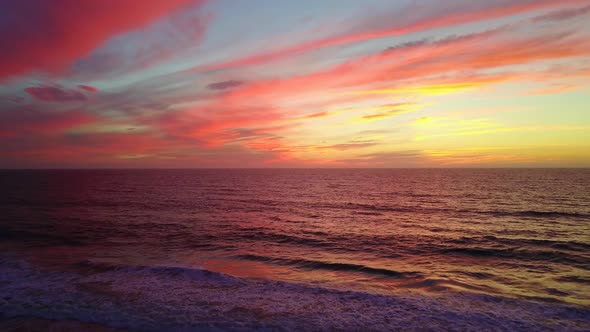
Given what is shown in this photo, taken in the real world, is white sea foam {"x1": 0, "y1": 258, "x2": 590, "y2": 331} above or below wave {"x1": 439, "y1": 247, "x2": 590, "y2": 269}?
above

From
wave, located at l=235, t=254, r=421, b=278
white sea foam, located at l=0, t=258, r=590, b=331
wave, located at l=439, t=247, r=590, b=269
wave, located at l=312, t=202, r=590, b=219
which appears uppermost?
white sea foam, located at l=0, t=258, r=590, b=331

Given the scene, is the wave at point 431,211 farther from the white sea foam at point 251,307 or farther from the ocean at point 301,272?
the white sea foam at point 251,307

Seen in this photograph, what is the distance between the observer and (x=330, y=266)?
1930 cm

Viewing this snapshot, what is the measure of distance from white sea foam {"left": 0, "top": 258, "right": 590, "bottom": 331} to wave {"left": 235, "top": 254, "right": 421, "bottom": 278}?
332 centimetres

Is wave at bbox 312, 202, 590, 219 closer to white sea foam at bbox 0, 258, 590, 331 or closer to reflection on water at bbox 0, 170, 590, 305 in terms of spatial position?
reflection on water at bbox 0, 170, 590, 305

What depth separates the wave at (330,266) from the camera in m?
17.9

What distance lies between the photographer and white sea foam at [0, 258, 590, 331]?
11711 mm

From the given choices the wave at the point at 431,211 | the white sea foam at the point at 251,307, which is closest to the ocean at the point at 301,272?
the white sea foam at the point at 251,307

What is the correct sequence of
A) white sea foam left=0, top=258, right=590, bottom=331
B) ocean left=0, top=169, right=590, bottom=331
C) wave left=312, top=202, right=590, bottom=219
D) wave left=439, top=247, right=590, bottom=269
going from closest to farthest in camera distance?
white sea foam left=0, top=258, right=590, bottom=331 → ocean left=0, top=169, right=590, bottom=331 → wave left=439, top=247, right=590, bottom=269 → wave left=312, top=202, right=590, bottom=219

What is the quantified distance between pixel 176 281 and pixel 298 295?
21.4ft

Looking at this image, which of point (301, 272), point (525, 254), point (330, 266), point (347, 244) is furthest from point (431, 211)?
point (301, 272)

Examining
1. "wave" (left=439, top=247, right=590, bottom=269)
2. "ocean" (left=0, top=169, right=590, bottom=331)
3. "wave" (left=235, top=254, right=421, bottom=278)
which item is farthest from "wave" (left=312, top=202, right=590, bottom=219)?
"wave" (left=235, top=254, right=421, bottom=278)

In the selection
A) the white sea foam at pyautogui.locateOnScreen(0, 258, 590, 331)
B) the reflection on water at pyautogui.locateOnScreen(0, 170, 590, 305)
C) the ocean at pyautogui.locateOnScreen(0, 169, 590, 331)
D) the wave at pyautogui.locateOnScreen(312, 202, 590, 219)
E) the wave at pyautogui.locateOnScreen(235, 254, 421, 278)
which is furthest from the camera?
the wave at pyautogui.locateOnScreen(312, 202, 590, 219)

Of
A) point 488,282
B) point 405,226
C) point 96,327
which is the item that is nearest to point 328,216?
point 405,226
